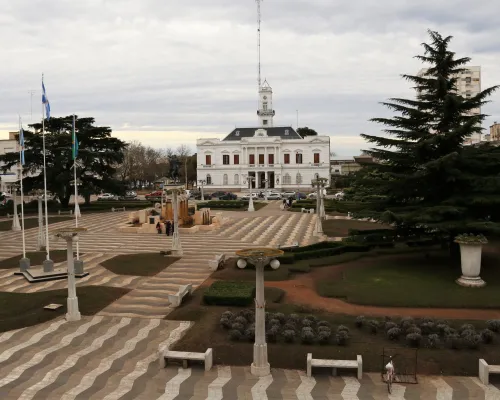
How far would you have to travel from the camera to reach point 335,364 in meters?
12.0

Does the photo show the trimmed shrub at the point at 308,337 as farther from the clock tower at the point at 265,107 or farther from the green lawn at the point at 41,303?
the clock tower at the point at 265,107

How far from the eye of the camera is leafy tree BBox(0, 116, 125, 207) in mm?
54406

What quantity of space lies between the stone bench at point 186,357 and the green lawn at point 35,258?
668 inches

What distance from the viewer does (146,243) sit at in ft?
111

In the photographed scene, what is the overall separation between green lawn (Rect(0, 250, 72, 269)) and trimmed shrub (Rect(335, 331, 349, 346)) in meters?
19.5

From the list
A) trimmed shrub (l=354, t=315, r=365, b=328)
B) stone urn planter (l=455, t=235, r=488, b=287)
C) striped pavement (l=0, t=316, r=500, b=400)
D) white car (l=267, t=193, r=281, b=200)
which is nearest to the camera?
striped pavement (l=0, t=316, r=500, b=400)

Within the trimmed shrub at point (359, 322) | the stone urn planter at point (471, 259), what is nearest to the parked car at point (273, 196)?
the stone urn planter at point (471, 259)

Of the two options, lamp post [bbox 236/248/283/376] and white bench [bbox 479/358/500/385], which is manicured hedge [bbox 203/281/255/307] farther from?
white bench [bbox 479/358/500/385]

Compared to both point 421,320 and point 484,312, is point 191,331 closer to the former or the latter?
point 421,320

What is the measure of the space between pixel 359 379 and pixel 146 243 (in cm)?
2451

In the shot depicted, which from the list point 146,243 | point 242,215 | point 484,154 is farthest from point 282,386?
point 242,215

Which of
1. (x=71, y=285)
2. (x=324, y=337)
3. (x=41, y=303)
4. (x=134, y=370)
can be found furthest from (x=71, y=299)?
(x=324, y=337)

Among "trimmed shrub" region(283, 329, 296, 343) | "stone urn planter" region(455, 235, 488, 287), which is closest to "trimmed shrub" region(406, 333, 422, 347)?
"trimmed shrub" region(283, 329, 296, 343)

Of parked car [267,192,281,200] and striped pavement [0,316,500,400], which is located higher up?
parked car [267,192,281,200]
